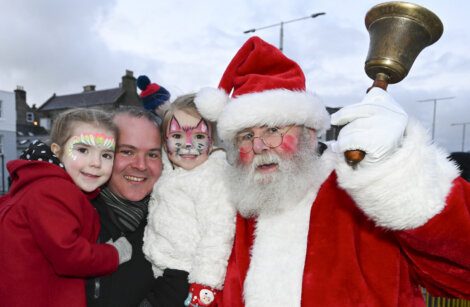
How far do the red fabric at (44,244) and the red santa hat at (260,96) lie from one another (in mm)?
1025

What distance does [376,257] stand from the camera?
1777mm

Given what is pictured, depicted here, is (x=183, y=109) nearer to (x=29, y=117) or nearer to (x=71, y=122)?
(x=71, y=122)

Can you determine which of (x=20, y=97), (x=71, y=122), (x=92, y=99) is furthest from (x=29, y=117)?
(x=71, y=122)

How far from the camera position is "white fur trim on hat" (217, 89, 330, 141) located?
222cm

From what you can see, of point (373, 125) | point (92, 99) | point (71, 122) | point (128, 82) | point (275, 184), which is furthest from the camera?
point (92, 99)

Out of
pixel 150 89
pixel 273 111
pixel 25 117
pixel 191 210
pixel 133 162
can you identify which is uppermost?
pixel 25 117

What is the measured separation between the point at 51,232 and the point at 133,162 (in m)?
0.80

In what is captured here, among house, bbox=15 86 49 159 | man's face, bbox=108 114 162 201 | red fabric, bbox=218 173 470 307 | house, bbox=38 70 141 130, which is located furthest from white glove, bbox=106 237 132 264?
house, bbox=15 86 49 159

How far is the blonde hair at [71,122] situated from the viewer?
2.45 m

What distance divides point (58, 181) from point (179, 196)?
0.73m

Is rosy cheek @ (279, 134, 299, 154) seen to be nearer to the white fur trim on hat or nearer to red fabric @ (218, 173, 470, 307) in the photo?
the white fur trim on hat

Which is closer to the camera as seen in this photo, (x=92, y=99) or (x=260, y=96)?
(x=260, y=96)

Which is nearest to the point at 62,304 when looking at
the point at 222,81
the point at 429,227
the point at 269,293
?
the point at 269,293

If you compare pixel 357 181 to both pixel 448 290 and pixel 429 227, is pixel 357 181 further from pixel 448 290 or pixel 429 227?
pixel 448 290
